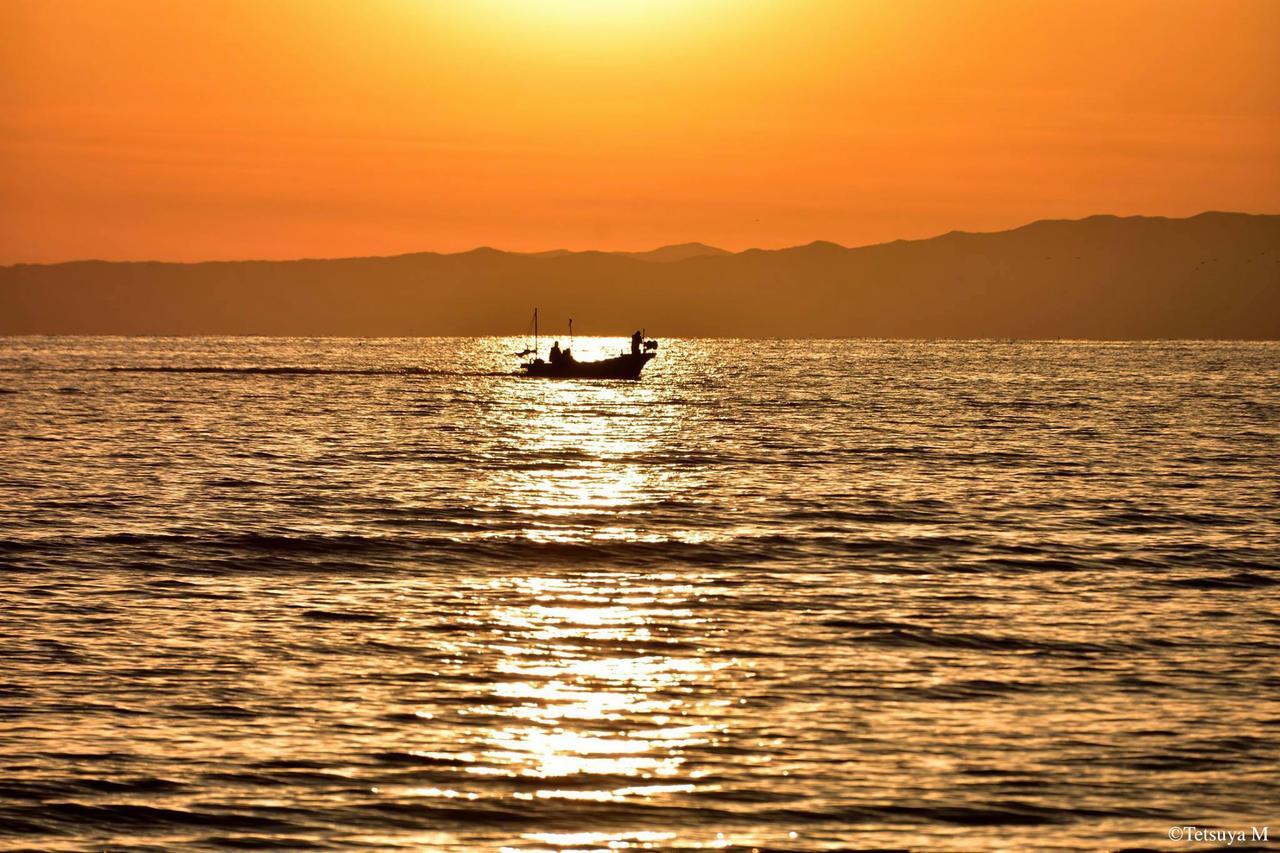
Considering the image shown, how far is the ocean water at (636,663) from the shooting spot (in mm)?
17844

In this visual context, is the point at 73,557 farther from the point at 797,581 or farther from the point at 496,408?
the point at 496,408

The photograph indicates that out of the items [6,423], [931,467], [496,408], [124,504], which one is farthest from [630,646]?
[496,408]

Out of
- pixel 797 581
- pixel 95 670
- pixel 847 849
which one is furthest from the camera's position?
pixel 797 581

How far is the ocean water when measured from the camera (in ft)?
58.5

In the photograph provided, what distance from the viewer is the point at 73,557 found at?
3806 centimetres

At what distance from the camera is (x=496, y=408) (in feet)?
460

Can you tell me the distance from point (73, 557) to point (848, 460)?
1693 inches

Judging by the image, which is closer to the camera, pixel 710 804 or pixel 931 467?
pixel 710 804

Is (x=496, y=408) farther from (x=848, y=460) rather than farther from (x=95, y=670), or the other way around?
(x=95, y=670)

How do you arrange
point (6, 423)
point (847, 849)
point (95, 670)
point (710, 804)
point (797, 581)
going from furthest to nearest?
point (6, 423), point (797, 581), point (95, 670), point (710, 804), point (847, 849)

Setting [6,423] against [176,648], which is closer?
[176,648]

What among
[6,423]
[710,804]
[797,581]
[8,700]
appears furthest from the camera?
[6,423]

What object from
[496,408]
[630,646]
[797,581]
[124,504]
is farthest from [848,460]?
[496,408]

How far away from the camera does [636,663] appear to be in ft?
83.6
